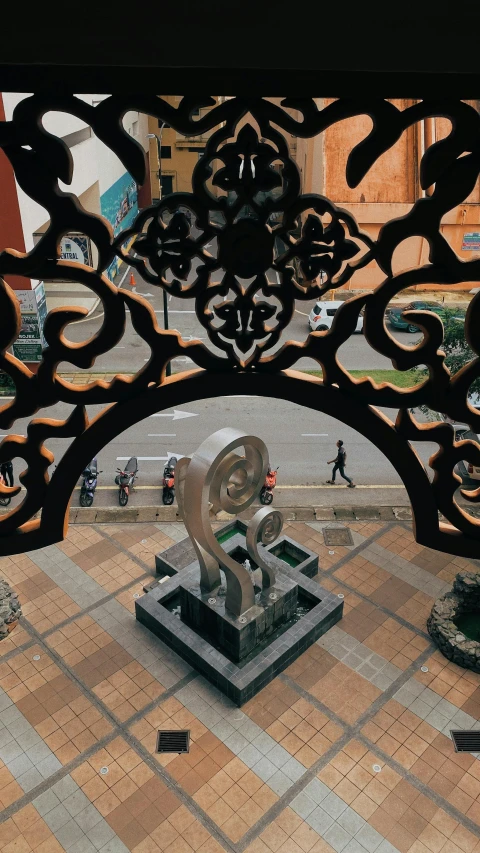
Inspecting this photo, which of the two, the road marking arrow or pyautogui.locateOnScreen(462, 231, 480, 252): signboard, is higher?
pyautogui.locateOnScreen(462, 231, 480, 252): signboard

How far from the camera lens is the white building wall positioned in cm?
1750

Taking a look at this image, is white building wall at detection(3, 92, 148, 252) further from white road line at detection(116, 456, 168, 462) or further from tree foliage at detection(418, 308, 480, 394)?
tree foliage at detection(418, 308, 480, 394)

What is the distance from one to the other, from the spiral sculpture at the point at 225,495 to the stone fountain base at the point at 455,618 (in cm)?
313

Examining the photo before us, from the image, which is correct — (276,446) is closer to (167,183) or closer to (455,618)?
(455,618)

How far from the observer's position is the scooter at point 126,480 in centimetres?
1567

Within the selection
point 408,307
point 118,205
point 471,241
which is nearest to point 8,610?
point 408,307

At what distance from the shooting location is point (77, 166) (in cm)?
2125

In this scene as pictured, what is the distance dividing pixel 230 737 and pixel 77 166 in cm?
1761

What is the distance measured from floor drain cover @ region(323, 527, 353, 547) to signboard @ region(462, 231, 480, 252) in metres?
16.8

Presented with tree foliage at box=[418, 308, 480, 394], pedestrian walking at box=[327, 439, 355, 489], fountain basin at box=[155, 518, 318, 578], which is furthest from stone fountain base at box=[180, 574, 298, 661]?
tree foliage at box=[418, 308, 480, 394]

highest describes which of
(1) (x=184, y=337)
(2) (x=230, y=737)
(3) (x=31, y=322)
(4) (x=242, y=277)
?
(4) (x=242, y=277)

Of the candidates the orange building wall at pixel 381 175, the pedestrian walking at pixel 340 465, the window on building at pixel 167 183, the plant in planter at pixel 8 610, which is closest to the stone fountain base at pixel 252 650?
the plant in planter at pixel 8 610

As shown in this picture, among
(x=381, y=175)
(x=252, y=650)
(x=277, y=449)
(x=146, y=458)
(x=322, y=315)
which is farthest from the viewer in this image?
(x=381, y=175)

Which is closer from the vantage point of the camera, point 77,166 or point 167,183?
point 77,166
